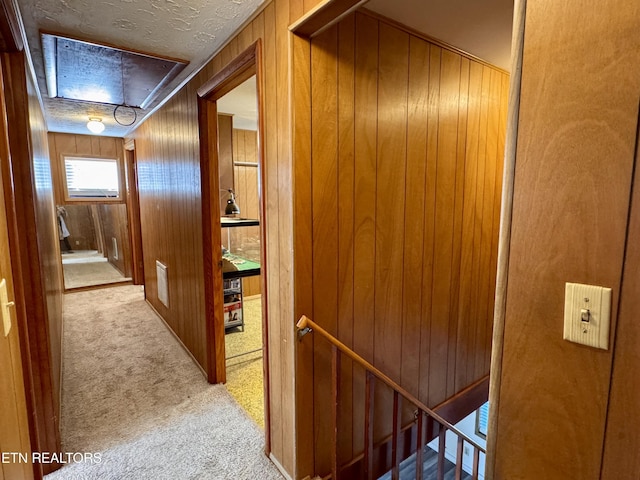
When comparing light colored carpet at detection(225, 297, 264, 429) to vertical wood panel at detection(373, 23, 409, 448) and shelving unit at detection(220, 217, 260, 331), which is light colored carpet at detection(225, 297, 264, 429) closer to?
shelving unit at detection(220, 217, 260, 331)

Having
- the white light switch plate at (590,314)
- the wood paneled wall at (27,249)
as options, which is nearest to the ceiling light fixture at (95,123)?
the wood paneled wall at (27,249)

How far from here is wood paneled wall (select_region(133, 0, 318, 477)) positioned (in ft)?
4.88

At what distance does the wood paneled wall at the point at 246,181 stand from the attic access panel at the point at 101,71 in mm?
1552

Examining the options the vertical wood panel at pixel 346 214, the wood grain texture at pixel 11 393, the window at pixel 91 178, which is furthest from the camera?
the window at pixel 91 178

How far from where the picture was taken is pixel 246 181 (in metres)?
4.45

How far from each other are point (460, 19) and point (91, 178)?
200 inches

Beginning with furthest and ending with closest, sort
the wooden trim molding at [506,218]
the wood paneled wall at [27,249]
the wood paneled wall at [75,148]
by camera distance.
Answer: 1. the wood paneled wall at [75,148]
2. the wood paneled wall at [27,249]
3. the wooden trim molding at [506,218]

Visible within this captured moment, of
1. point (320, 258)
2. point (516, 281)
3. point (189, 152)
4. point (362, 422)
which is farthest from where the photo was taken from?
point (189, 152)

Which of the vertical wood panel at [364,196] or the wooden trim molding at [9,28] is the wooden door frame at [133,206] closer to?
the wooden trim molding at [9,28]

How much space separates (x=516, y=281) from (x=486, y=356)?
2368mm

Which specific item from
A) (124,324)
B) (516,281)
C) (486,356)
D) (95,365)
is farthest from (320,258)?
(124,324)

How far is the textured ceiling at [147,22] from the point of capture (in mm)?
1484

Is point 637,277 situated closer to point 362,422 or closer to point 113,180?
point 362,422

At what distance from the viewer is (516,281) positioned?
2.35 feet
